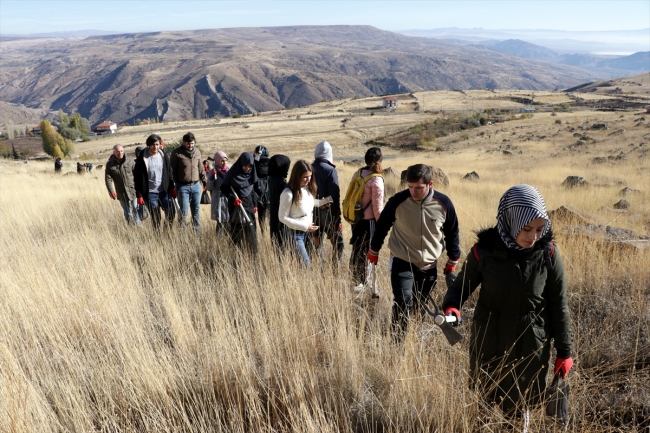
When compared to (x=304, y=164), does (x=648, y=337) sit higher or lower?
lower

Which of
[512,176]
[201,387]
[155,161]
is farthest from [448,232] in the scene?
[512,176]

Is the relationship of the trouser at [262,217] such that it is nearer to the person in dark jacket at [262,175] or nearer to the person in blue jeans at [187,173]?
the person in dark jacket at [262,175]

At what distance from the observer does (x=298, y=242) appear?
4.62 metres

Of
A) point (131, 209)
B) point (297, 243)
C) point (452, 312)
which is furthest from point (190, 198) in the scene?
point (452, 312)

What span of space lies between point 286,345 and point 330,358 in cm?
27

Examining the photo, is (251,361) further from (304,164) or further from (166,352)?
(304,164)

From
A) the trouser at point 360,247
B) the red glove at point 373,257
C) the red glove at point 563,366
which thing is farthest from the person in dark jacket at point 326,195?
the red glove at point 563,366

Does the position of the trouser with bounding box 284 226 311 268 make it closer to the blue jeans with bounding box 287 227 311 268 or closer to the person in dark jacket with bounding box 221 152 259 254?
the blue jeans with bounding box 287 227 311 268

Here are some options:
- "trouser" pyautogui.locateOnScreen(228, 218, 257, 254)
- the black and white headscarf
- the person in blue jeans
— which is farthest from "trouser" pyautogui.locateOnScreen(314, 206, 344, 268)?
the black and white headscarf

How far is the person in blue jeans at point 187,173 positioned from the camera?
6.41 m

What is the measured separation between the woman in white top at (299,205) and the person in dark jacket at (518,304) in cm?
227

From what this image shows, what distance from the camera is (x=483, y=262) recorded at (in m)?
2.32

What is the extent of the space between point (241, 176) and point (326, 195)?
102 centimetres

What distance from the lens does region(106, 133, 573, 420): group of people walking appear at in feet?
7.27
